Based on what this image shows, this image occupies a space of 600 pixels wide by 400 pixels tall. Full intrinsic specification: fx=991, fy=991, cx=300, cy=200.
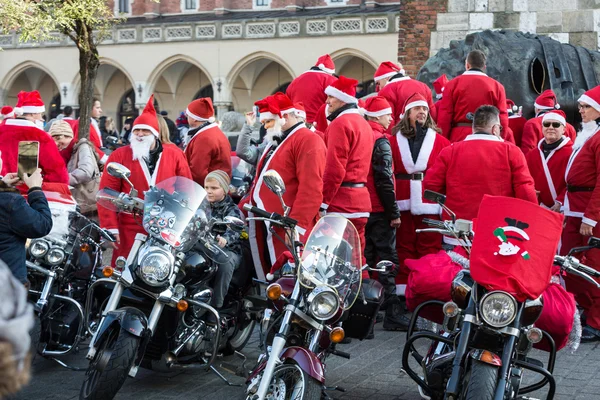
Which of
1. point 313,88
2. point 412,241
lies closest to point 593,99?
point 412,241

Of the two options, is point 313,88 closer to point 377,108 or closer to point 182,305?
point 377,108

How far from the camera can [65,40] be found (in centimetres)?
4638

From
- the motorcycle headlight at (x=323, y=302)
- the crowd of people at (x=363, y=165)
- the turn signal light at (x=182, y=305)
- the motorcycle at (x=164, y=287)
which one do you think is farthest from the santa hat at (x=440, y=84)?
the motorcycle headlight at (x=323, y=302)

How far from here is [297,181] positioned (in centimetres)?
690

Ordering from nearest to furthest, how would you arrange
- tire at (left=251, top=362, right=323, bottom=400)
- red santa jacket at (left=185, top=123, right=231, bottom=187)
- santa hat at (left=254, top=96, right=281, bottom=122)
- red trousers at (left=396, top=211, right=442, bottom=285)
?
tire at (left=251, top=362, right=323, bottom=400) < santa hat at (left=254, top=96, right=281, bottom=122) < red trousers at (left=396, top=211, right=442, bottom=285) < red santa jacket at (left=185, top=123, right=231, bottom=187)

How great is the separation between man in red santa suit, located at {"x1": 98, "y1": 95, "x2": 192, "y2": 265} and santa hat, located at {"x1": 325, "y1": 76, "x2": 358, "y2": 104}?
4.22ft

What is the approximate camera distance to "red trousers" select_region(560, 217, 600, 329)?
7.83 m

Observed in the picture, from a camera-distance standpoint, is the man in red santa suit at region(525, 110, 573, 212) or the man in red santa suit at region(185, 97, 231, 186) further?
the man in red santa suit at region(525, 110, 573, 212)

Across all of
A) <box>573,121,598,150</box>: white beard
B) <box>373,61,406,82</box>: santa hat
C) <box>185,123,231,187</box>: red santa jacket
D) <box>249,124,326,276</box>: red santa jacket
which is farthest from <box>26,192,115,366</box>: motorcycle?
<box>373,61,406,82</box>: santa hat

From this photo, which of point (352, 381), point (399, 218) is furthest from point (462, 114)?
point (352, 381)

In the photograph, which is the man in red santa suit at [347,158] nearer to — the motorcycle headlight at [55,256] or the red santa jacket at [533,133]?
the motorcycle headlight at [55,256]

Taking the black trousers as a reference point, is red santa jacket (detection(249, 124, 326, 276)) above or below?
above

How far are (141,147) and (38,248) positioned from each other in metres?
1.10

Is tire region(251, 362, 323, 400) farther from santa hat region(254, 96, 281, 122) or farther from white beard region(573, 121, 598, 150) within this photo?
white beard region(573, 121, 598, 150)
